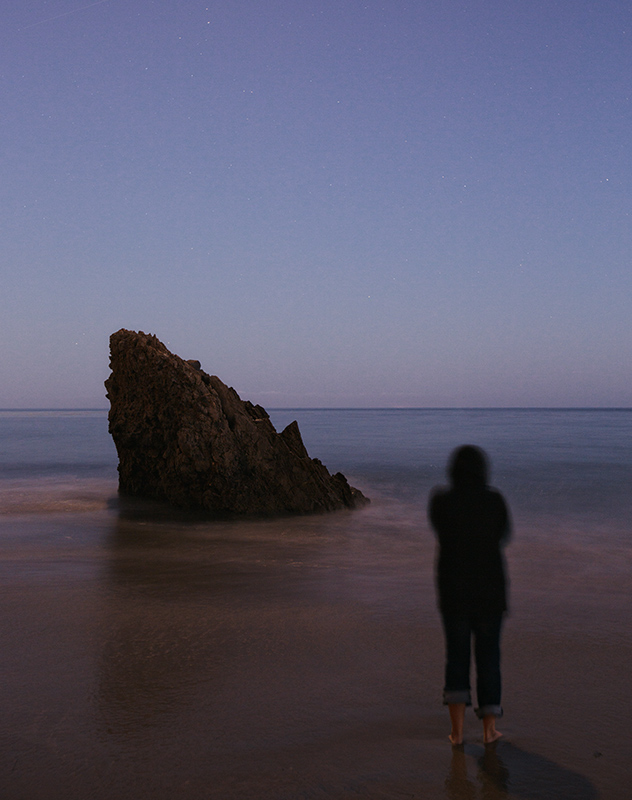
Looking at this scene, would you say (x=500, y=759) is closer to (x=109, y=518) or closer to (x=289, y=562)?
(x=289, y=562)

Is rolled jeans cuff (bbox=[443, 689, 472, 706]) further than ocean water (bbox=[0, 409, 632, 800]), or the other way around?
rolled jeans cuff (bbox=[443, 689, 472, 706])

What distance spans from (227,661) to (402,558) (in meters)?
5.99

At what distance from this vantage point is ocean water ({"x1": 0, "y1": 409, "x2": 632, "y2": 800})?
3.79m

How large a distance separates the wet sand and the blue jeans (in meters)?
0.35

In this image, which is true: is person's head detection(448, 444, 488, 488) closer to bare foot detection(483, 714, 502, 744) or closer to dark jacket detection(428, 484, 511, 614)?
dark jacket detection(428, 484, 511, 614)

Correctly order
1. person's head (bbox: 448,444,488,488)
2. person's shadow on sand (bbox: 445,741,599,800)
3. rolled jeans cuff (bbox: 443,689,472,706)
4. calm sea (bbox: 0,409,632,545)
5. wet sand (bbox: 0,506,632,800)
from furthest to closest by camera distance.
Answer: calm sea (bbox: 0,409,632,545)
person's head (bbox: 448,444,488,488)
rolled jeans cuff (bbox: 443,689,472,706)
wet sand (bbox: 0,506,632,800)
person's shadow on sand (bbox: 445,741,599,800)

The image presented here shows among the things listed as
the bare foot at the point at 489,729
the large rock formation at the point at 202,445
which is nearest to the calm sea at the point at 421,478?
the large rock formation at the point at 202,445

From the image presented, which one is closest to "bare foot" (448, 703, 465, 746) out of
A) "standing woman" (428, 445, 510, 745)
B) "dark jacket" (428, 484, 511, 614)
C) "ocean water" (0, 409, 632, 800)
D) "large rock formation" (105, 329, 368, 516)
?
"standing woman" (428, 445, 510, 745)

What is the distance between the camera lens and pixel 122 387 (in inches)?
664

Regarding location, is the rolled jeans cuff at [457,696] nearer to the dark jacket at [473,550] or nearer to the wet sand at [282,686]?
the wet sand at [282,686]

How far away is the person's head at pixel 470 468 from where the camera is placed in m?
4.22

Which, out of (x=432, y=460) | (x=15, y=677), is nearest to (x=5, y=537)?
(x=15, y=677)

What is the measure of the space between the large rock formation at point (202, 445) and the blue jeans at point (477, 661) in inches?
419

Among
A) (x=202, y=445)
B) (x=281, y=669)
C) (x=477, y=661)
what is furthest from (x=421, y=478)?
(x=477, y=661)
